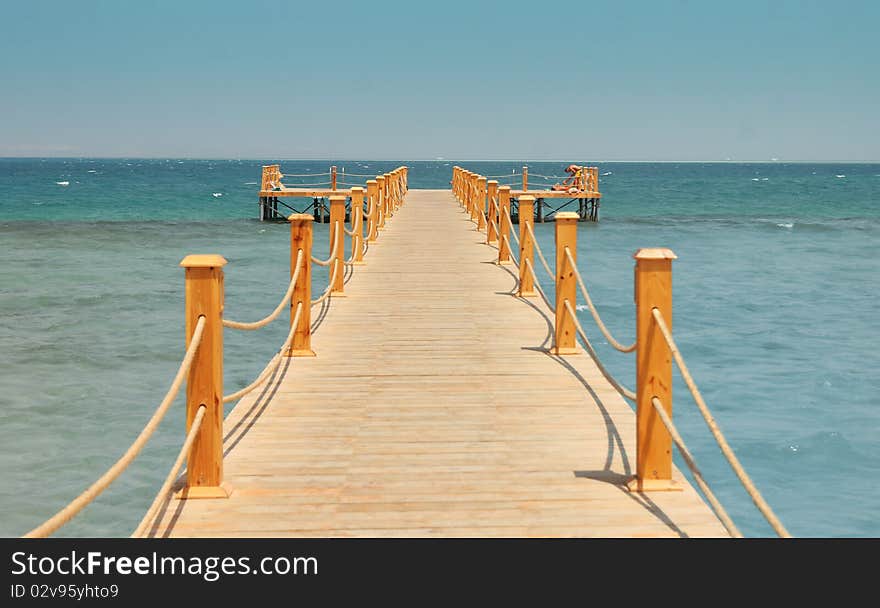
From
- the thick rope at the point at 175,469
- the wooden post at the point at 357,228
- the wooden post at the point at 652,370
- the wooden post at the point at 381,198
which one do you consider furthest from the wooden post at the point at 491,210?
the thick rope at the point at 175,469

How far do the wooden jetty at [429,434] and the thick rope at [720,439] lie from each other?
0.02 metres

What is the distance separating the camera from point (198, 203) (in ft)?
233

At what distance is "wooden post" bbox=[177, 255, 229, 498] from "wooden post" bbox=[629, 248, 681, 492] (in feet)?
7.60

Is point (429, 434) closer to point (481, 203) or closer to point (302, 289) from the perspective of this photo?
point (302, 289)

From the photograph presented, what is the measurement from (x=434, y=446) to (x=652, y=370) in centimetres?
155

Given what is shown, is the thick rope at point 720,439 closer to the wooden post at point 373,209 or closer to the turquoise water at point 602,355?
the turquoise water at point 602,355

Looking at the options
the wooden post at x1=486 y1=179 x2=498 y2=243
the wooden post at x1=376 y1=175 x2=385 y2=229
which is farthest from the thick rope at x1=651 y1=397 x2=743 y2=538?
the wooden post at x1=376 y1=175 x2=385 y2=229

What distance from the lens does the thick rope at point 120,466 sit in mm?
3500

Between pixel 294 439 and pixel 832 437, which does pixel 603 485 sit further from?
pixel 832 437

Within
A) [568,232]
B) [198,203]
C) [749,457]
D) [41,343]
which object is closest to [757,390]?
[749,457]

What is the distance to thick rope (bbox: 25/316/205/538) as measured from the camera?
350 cm

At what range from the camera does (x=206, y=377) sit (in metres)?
5.12

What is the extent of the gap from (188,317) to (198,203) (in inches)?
2692

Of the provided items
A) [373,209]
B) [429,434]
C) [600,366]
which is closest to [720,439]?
[429,434]
